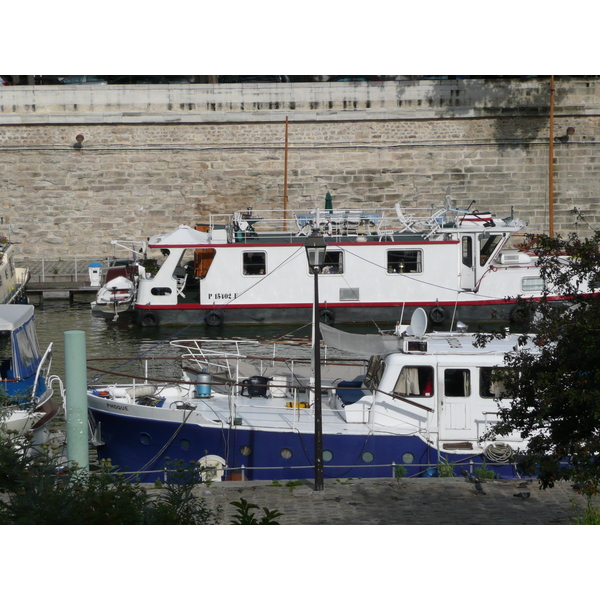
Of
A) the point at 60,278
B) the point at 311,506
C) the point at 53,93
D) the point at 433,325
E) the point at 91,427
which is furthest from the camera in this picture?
the point at 53,93

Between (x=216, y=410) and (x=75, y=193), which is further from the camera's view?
(x=75, y=193)

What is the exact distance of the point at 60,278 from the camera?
29.0m

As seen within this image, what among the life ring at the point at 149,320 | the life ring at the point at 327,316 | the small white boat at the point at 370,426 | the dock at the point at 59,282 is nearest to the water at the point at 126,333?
the life ring at the point at 149,320

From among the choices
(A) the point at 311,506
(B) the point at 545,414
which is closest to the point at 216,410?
(A) the point at 311,506

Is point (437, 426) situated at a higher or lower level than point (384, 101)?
lower

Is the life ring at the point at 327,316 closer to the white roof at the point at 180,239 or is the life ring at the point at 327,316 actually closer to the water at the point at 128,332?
the water at the point at 128,332

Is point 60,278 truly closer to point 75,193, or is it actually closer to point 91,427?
point 75,193

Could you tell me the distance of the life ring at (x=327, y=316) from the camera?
24281 millimetres

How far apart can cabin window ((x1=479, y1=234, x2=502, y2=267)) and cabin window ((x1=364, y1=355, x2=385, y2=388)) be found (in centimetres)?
1146

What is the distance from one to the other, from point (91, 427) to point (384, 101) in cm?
2085

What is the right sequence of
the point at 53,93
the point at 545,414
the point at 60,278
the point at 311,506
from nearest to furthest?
the point at 545,414 → the point at 311,506 → the point at 60,278 → the point at 53,93

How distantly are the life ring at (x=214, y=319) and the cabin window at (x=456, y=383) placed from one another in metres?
12.5

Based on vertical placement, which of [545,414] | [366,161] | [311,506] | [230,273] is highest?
[366,161]

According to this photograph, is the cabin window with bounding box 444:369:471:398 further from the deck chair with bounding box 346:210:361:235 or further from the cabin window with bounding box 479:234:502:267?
the deck chair with bounding box 346:210:361:235
